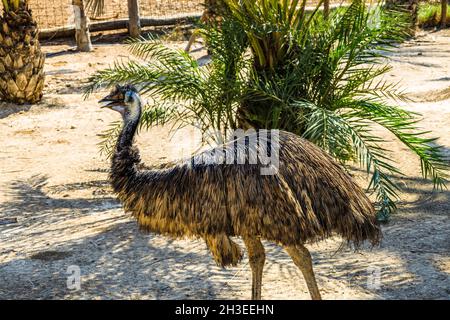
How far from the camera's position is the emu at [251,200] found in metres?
4.45

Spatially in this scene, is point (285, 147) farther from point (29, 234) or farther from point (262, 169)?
point (29, 234)

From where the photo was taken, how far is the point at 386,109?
6332mm

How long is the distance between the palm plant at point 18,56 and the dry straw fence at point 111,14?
3998mm

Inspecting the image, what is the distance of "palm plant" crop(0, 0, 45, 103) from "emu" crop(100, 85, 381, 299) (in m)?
6.03

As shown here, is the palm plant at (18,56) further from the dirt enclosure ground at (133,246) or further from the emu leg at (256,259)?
the emu leg at (256,259)

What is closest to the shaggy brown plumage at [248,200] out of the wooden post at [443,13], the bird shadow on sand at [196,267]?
the bird shadow on sand at [196,267]

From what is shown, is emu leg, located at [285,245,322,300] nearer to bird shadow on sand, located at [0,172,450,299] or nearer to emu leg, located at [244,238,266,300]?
emu leg, located at [244,238,266,300]

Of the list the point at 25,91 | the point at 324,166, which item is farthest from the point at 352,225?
the point at 25,91

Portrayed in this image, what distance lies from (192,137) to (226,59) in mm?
2202

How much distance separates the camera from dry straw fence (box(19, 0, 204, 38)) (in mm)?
14898

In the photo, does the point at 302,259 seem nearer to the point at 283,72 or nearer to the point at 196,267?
the point at 196,267

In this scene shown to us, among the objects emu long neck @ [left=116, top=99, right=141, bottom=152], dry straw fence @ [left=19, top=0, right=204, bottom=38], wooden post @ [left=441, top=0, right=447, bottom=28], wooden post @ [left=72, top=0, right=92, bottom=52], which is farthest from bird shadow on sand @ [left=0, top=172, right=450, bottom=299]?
wooden post @ [left=441, top=0, right=447, bottom=28]

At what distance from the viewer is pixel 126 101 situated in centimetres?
496

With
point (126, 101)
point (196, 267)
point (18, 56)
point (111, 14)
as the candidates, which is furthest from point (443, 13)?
point (126, 101)
